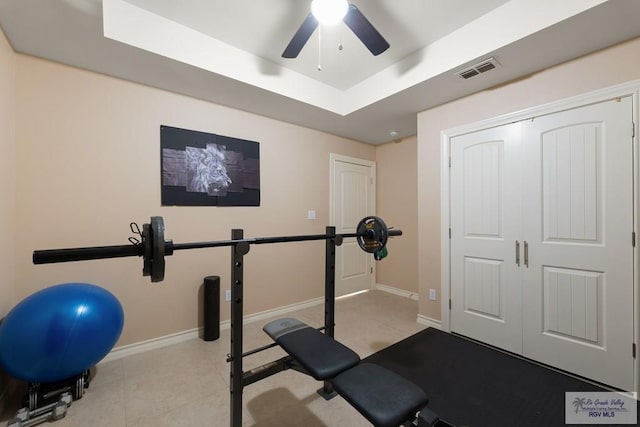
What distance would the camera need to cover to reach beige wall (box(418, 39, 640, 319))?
1904 mm

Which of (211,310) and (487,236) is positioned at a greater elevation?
(487,236)

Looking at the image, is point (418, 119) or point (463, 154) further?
point (418, 119)

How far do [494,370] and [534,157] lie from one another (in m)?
1.83

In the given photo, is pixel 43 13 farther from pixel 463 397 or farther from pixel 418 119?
pixel 463 397

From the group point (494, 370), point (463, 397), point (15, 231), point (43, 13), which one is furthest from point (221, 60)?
point (494, 370)

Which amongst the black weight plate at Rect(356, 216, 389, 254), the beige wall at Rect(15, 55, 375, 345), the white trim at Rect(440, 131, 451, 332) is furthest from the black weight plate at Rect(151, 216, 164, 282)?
the white trim at Rect(440, 131, 451, 332)

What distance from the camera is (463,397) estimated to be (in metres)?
1.85

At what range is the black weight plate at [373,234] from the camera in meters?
1.78

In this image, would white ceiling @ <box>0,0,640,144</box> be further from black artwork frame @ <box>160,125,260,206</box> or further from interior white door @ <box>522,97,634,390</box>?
interior white door @ <box>522,97,634,390</box>

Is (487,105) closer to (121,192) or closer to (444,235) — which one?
(444,235)

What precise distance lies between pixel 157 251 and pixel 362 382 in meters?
1.05

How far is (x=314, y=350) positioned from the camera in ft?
4.73

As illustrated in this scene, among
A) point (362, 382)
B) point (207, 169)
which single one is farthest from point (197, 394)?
point (207, 169)

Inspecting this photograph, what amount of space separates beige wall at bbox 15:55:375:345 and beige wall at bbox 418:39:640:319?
177 cm
